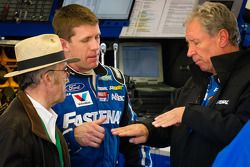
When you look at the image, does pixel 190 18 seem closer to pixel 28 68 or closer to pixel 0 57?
pixel 28 68

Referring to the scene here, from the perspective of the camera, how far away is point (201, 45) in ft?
5.60

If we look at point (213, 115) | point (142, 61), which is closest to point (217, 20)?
point (213, 115)

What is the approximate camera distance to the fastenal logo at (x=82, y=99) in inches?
66.2

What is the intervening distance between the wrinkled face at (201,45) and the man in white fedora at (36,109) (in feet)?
1.68

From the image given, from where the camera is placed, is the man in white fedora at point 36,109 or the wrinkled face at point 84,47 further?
the wrinkled face at point 84,47

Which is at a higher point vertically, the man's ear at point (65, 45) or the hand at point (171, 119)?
the man's ear at point (65, 45)

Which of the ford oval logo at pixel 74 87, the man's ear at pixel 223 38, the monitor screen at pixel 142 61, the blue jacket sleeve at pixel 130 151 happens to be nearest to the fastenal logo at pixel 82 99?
the ford oval logo at pixel 74 87

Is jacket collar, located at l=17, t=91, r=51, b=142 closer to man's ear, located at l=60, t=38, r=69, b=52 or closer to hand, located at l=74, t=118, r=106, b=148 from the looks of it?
hand, located at l=74, t=118, r=106, b=148

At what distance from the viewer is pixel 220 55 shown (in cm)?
165

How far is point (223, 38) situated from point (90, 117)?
22.9 inches

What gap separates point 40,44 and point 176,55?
1.93 metres

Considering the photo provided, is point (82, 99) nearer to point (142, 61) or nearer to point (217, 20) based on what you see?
point (217, 20)

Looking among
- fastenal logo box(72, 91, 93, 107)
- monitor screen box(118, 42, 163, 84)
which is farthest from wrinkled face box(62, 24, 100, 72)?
monitor screen box(118, 42, 163, 84)

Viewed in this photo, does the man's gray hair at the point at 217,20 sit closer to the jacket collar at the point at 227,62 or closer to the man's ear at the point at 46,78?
the jacket collar at the point at 227,62
